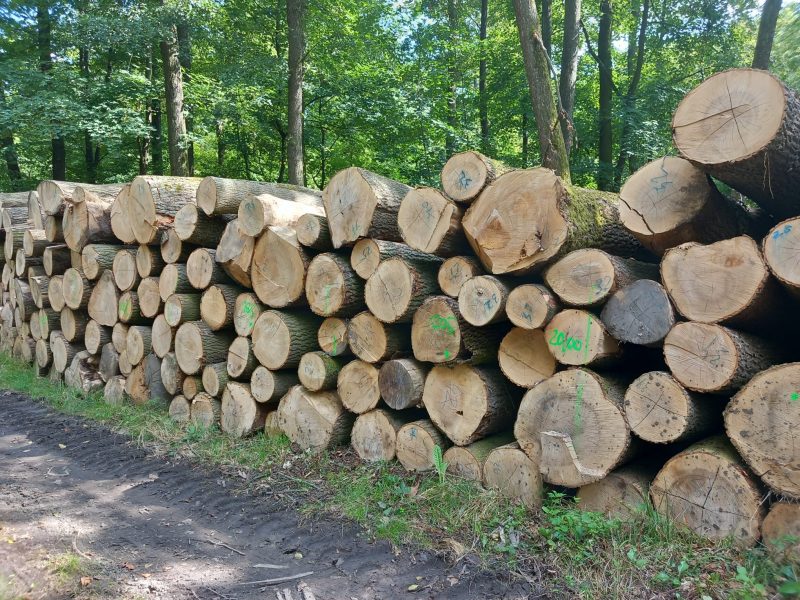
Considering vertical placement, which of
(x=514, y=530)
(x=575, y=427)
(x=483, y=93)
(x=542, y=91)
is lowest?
(x=514, y=530)

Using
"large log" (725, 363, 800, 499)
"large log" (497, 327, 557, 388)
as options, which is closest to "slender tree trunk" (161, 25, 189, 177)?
"large log" (497, 327, 557, 388)

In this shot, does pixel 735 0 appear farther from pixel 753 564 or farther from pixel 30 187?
pixel 30 187

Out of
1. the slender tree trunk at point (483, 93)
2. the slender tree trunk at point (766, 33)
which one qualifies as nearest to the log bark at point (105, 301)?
the slender tree trunk at point (766, 33)

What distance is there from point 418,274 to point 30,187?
49.5 feet

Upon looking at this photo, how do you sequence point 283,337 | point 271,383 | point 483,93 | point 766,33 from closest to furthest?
point 283,337 < point 271,383 < point 766,33 < point 483,93

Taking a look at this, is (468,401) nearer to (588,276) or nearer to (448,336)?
(448,336)

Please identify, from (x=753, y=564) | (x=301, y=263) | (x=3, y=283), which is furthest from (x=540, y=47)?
(x=3, y=283)

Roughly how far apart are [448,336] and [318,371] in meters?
1.21

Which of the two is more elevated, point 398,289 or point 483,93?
point 483,93

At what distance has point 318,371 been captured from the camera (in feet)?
13.7

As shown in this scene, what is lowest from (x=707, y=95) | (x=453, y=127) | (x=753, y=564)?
(x=753, y=564)

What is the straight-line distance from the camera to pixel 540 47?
7266mm

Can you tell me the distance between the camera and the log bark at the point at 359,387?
395 centimetres

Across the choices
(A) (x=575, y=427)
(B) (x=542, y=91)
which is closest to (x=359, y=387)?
(A) (x=575, y=427)
